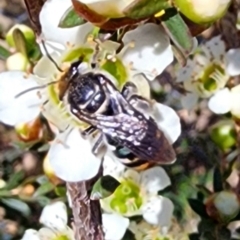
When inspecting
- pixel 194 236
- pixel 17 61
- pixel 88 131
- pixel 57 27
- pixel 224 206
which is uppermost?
pixel 57 27

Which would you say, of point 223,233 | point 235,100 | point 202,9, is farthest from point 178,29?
point 223,233

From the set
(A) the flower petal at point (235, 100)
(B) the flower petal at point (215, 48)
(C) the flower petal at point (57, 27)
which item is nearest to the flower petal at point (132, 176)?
(A) the flower petal at point (235, 100)

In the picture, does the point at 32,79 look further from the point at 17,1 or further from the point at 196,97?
the point at 17,1

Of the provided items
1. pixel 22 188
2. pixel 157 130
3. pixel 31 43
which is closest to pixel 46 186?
pixel 22 188

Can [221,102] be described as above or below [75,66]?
below

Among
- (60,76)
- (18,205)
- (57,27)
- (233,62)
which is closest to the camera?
(57,27)

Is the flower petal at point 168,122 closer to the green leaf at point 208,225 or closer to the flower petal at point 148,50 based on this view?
the flower petal at point 148,50

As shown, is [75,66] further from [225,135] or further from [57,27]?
[225,135]

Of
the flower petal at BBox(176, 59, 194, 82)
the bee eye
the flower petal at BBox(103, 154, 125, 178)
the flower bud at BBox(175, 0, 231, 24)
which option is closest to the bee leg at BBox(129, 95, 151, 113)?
the bee eye
